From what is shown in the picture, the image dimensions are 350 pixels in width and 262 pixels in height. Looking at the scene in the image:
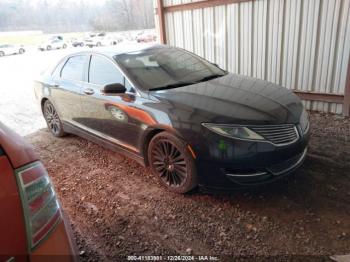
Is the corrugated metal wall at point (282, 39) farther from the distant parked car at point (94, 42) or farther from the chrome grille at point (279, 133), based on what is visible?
the distant parked car at point (94, 42)

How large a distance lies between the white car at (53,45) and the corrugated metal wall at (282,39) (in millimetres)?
25210

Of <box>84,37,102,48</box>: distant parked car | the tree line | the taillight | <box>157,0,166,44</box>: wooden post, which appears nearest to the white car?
<box>84,37,102,48</box>: distant parked car

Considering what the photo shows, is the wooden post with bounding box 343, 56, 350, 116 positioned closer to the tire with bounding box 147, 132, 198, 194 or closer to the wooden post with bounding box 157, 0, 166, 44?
the tire with bounding box 147, 132, 198, 194

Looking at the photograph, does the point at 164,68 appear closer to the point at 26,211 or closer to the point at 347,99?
the point at 26,211

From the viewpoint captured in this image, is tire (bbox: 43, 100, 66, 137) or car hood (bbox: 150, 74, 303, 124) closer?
car hood (bbox: 150, 74, 303, 124)

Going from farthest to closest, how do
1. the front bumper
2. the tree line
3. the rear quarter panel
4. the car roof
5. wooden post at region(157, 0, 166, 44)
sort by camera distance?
the tree line, wooden post at region(157, 0, 166, 44), the car roof, the front bumper, the rear quarter panel

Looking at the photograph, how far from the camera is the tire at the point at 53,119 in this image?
4.70 meters

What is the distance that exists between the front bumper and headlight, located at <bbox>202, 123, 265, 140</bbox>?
0.05 m

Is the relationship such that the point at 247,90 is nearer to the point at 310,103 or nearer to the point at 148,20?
the point at 310,103

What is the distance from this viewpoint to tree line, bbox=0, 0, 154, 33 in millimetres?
36062

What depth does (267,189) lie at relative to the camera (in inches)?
116

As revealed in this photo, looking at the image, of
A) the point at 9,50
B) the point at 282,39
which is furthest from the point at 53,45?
the point at 282,39

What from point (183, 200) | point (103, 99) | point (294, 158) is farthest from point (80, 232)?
point (294, 158)

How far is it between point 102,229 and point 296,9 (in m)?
4.67
